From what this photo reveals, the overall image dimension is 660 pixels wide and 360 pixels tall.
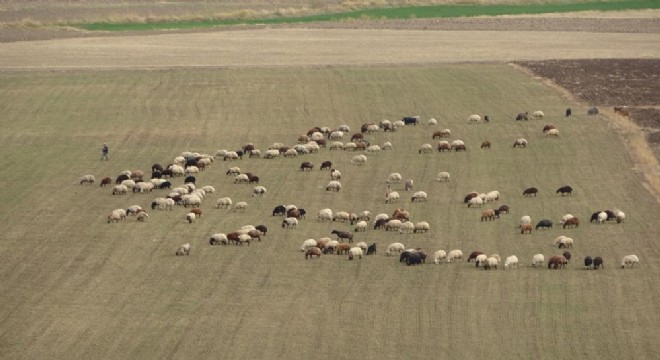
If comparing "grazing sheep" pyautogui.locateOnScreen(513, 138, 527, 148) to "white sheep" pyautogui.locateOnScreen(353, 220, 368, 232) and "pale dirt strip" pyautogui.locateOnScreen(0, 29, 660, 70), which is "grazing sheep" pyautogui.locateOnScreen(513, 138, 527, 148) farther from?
"pale dirt strip" pyautogui.locateOnScreen(0, 29, 660, 70)

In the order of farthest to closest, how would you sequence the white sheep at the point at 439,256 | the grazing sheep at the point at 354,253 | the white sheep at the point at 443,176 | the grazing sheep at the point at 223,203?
the white sheep at the point at 443,176, the grazing sheep at the point at 223,203, the grazing sheep at the point at 354,253, the white sheep at the point at 439,256

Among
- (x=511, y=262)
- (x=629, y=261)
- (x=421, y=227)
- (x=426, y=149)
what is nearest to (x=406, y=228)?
(x=421, y=227)

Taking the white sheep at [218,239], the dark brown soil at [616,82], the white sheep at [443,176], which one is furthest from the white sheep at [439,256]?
the dark brown soil at [616,82]

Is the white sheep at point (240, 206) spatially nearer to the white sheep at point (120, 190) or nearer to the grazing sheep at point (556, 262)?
the white sheep at point (120, 190)

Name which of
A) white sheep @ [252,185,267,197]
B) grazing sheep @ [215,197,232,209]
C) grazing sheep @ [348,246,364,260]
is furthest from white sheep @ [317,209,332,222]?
grazing sheep @ [348,246,364,260]

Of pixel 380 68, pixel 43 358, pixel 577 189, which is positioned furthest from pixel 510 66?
pixel 43 358
